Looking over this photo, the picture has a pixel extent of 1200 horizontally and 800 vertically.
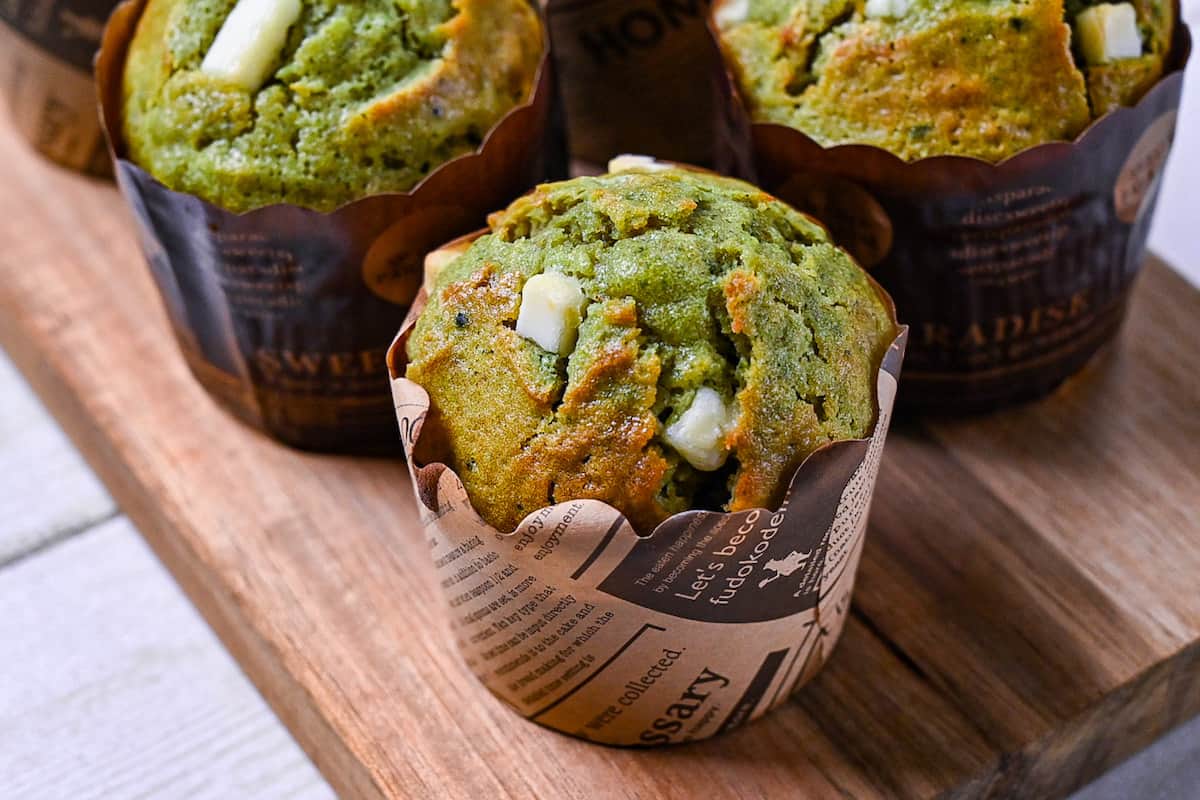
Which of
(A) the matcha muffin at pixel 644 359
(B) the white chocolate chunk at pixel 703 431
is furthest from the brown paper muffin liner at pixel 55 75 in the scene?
(B) the white chocolate chunk at pixel 703 431

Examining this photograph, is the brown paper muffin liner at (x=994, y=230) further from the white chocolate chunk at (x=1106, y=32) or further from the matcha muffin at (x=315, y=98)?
the matcha muffin at (x=315, y=98)

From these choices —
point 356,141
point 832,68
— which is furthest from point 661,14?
point 356,141

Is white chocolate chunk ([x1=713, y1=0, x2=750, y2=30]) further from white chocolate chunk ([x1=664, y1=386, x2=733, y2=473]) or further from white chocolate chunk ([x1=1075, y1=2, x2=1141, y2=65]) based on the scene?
white chocolate chunk ([x1=664, y1=386, x2=733, y2=473])

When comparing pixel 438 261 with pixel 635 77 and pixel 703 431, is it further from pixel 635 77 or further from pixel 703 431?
pixel 635 77

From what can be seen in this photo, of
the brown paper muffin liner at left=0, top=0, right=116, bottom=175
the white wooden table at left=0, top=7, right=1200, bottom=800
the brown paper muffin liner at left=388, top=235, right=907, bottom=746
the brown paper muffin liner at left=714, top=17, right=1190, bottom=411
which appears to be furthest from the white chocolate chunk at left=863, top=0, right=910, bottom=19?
the brown paper muffin liner at left=0, top=0, right=116, bottom=175

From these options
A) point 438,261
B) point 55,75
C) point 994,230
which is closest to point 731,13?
point 994,230
